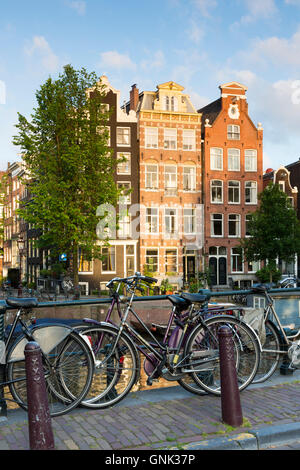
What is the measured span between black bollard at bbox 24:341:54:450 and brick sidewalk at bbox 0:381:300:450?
9.9 inches

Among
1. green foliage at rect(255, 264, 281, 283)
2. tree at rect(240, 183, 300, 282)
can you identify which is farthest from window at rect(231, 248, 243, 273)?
green foliage at rect(255, 264, 281, 283)

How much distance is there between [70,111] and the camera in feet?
82.9

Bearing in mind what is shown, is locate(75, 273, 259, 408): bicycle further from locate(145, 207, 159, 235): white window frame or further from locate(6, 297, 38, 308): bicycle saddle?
locate(145, 207, 159, 235): white window frame

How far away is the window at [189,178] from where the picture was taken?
3562 centimetres

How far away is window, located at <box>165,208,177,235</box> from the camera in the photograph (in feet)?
115

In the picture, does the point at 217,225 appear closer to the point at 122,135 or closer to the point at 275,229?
the point at 275,229

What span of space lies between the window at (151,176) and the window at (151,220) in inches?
66.5

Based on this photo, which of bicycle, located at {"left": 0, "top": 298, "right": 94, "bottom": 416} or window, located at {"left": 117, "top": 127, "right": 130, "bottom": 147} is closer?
bicycle, located at {"left": 0, "top": 298, "right": 94, "bottom": 416}

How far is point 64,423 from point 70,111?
22.7 meters

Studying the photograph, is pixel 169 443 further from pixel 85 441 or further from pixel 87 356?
pixel 87 356

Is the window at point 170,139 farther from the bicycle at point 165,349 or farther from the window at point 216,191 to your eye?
the bicycle at point 165,349

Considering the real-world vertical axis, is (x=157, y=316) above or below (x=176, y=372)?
above

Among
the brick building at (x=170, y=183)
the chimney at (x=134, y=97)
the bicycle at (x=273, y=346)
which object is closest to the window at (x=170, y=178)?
the brick building at (x=170, y=183)
